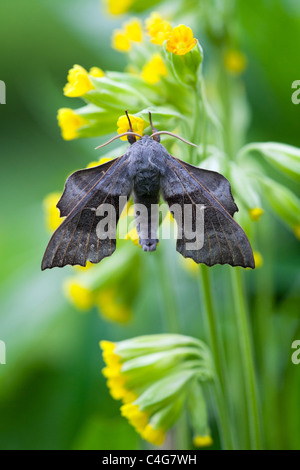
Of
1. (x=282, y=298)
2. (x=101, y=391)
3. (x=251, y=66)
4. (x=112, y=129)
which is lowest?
(x=101, y=391)

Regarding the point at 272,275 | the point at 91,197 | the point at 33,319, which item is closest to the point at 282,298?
the point at 272,275

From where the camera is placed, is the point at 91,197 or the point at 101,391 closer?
the point at 91,197

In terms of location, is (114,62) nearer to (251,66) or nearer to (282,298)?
(251,66)

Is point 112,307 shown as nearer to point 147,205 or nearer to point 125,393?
point 125,393

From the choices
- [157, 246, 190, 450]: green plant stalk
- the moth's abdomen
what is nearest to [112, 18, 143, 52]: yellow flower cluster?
the moth's abdomen

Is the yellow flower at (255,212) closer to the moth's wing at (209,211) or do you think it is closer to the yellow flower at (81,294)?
the moth's wing at (209,211)

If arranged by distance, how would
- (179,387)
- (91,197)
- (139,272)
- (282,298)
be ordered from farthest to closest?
(282,298)
(139,272)
(179,387)
(91,197)

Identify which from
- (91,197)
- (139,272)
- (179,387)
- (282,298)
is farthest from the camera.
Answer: (282,298)
